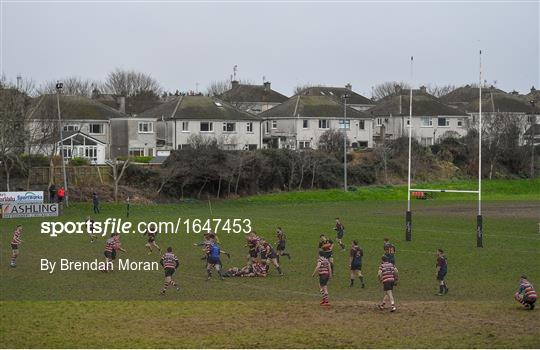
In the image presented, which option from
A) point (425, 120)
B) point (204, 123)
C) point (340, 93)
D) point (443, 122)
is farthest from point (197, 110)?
point (340, 93)

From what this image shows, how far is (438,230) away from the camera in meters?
49.2

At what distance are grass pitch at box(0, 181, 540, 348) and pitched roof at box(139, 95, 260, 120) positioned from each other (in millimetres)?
44600

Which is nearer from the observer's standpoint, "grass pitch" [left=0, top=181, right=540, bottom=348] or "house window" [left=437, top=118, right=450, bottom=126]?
"grass pitch" [left=0, top=181, right=540, bottom=348]

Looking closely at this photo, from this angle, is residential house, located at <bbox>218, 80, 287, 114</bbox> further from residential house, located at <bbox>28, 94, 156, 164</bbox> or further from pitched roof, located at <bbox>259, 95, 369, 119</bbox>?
residential house, located at <bbox>28, 94, 156, 164</bbox>

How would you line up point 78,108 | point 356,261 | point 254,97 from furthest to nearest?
point 254,97, point 78,108, point 356,261

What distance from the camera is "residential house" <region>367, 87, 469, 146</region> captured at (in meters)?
111

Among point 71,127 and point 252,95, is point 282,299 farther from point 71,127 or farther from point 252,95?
point 252,95

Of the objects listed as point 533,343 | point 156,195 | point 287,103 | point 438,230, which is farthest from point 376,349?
point 287,103

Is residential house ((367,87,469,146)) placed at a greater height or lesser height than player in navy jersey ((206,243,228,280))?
greater

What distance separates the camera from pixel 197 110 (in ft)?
313

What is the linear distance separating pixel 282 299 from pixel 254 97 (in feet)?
350

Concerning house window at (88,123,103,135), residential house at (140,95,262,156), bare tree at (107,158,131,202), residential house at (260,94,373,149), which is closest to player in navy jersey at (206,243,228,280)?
bare tree at (107,158,131,202)

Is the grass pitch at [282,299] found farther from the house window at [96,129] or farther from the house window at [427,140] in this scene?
the house window at [427,140]

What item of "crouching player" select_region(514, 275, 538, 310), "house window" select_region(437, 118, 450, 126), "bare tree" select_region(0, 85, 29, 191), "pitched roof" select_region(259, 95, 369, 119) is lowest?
"crouching player" select_region(514, 275, 538, 310)
